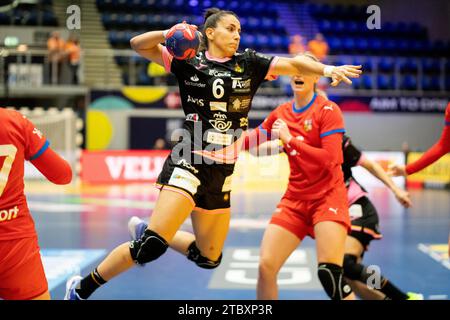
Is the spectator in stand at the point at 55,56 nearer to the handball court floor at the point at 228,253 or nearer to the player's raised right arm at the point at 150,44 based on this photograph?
the handball court floor at the point at 228,253

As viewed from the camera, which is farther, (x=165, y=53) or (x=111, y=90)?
(x=111, y=90)

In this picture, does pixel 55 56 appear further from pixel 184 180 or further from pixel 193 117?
pixel 184 180

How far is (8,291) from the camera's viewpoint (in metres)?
3.24

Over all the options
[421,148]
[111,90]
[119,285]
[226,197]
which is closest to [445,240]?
[119,285]

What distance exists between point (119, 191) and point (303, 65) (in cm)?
1212

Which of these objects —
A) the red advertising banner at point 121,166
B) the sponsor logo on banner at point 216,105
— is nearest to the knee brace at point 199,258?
the sponsor logo on banner at point 216,105

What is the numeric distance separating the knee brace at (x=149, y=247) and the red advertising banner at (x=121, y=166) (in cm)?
1364

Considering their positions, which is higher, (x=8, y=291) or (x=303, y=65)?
(x=303, y=65)

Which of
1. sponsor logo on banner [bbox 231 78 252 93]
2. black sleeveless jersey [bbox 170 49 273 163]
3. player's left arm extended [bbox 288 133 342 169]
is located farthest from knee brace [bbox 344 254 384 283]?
sponsor logo on banner [bbox 231 78 252 93]

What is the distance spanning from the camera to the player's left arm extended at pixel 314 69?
3.97 m

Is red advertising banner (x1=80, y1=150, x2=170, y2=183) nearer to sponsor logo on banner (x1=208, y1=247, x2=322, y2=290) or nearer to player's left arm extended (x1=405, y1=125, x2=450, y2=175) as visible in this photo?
sponsor logo on banner (x1=208, y1=247, x2=322, y2=290)

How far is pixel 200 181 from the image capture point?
4.38 m
